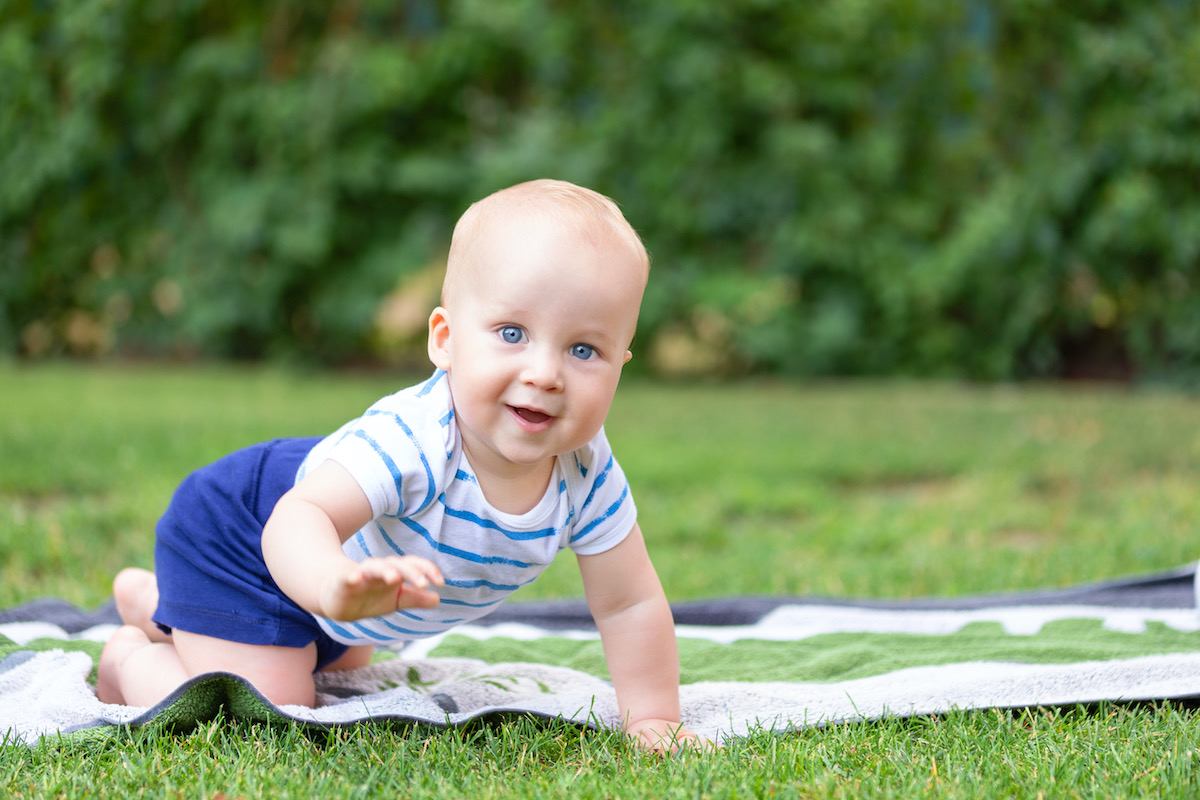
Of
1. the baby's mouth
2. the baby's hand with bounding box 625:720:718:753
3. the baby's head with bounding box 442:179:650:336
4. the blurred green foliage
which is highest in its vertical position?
the blurred green foliage

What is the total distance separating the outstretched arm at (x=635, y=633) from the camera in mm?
1631

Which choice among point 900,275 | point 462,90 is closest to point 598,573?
point 900,275

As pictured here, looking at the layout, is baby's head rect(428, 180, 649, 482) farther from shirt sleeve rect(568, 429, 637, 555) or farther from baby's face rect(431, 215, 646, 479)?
shirt sleeve rect(568, 429, 637, 555)

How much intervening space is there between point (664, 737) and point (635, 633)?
16cm

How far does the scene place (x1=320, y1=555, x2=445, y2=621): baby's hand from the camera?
47.1 inches

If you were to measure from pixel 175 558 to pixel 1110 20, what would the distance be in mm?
6744

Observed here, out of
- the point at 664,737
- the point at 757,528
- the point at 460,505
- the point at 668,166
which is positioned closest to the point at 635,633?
the point at 664,737

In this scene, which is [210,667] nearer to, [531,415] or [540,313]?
[531,415]

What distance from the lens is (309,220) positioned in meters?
7.42

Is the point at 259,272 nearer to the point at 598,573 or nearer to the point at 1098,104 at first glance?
the point at 1098,104

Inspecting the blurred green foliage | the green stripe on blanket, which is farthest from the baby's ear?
the blurred green foliage

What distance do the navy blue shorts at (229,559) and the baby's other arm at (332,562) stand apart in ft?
1.03

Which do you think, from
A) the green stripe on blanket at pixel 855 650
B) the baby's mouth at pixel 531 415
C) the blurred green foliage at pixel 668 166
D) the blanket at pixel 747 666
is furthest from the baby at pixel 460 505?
the blurred green foliage at pixel 668 166

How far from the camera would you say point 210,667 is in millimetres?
1692
